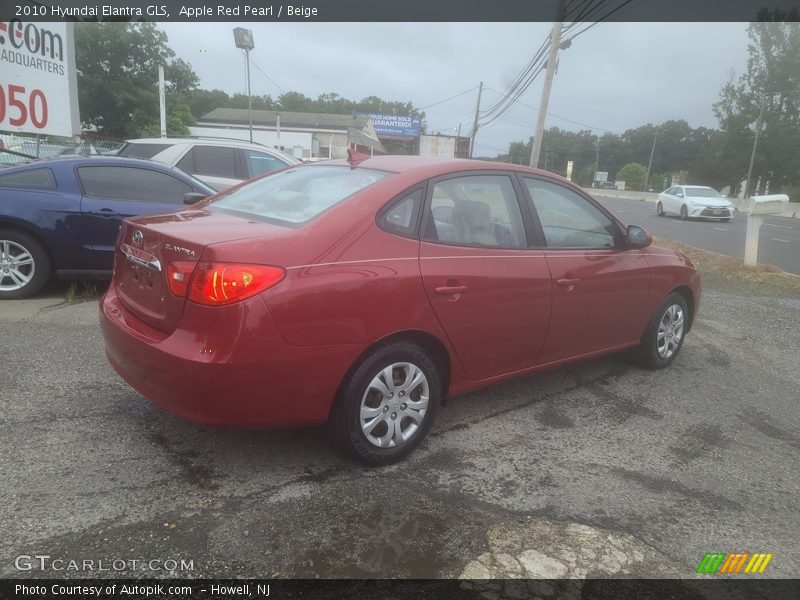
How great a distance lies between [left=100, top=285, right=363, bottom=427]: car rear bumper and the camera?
2449mm

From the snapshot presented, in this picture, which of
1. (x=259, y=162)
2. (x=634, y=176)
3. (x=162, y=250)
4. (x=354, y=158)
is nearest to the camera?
(x=162, y=250)

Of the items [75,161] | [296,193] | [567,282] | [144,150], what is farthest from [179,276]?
[144,150]

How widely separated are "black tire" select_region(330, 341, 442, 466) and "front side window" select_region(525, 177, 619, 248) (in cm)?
133

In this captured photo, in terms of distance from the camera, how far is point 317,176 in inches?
140

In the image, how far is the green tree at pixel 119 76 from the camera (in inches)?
1614

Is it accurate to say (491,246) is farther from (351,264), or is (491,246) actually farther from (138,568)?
(138,568)

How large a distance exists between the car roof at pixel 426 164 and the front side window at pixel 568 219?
0.16 m

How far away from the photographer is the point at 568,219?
4.07 m

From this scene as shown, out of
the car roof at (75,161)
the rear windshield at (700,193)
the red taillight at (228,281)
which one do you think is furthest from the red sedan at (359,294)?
the rear windshield at (700,193)

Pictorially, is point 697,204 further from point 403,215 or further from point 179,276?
point 179,276

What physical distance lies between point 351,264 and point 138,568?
150cm

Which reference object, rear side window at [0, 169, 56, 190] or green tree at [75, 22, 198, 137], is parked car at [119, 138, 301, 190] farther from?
green tree at [75, 22, 198, 137]

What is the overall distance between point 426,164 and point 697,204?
23.3 meters

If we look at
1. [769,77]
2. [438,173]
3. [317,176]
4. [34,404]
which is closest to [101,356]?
[34,404]
